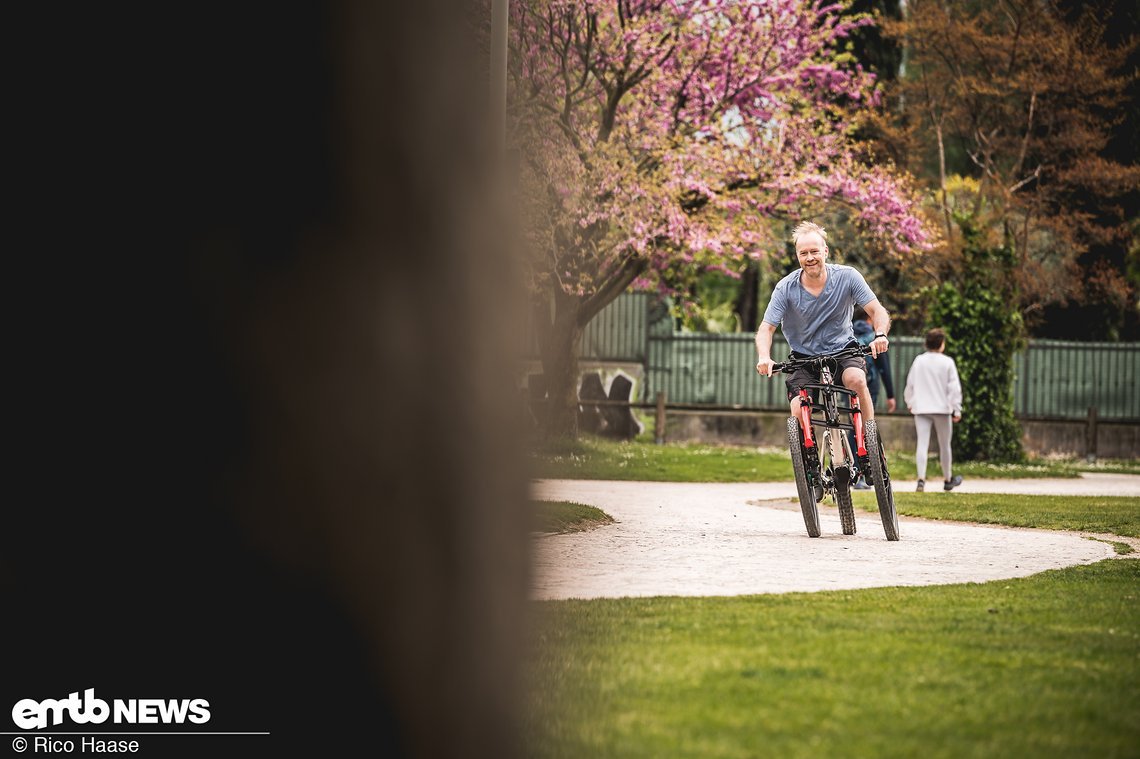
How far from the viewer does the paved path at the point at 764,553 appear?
7.29m

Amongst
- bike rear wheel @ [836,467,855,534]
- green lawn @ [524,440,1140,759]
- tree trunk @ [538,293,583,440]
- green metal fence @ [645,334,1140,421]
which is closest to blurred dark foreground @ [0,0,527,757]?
green lawn @ [524,440,1140,759]

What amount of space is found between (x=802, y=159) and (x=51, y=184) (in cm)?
2167

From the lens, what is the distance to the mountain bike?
31.4ft

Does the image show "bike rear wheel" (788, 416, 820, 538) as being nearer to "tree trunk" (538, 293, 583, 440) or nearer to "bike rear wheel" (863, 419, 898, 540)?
"bike rear wheel" (863, 419, 898, 540)

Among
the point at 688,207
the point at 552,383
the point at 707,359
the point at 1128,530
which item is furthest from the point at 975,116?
the point at 1128,530

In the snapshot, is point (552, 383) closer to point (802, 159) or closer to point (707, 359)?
point (802, 159)

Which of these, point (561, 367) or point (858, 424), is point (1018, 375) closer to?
point (561, 367)

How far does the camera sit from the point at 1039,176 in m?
28.3

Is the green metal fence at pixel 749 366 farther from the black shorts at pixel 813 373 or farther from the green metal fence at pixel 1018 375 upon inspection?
the black shorts at pixel 813 373

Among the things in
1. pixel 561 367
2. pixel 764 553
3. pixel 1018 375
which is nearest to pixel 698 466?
pixel 561 367

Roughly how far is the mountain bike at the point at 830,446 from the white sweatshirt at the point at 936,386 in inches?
239

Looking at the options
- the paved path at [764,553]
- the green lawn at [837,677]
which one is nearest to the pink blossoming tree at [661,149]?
the paved path at [764,553]

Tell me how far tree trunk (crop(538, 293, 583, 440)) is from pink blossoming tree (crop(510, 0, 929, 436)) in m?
0.02

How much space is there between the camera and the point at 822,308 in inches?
379
